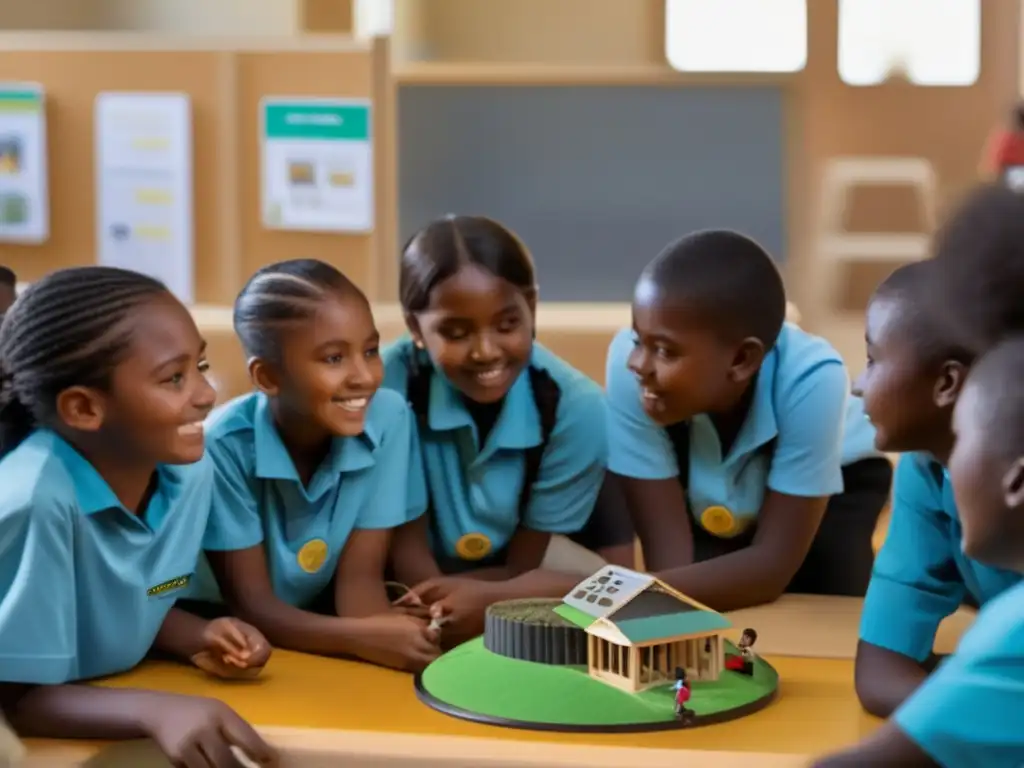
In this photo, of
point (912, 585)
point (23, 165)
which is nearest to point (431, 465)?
point (912, 585)

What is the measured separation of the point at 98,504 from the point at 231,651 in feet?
0.54

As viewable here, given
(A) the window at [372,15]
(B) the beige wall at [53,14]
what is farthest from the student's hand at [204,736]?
(B) the beige wall at [53,14]

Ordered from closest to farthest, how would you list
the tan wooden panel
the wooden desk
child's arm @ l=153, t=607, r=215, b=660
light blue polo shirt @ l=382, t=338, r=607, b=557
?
the wooden desk < child's arm @ l=153, t=607, r=215, b=660 < light blue polo shirt @ l=382, t=338, r=607, b=557 < the tan wooden panel

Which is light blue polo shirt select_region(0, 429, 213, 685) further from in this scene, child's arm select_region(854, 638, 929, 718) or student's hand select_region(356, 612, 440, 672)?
child's arm select_region(854, 638, 929, 718)

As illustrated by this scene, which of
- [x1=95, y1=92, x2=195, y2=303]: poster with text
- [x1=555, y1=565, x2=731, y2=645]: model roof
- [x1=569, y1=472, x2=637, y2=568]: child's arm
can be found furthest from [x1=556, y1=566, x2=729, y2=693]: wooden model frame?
[x1=95, y1=92, x2=195, y2=303]: poster with text

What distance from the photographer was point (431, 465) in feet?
4.65

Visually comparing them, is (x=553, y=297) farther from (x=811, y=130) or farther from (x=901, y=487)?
(x=901, y=487)

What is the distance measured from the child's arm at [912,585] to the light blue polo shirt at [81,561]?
555 mm

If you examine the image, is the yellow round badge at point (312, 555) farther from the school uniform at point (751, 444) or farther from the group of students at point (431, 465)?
the school uniform at point (751, 444)

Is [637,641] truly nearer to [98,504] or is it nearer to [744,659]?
[744,659]

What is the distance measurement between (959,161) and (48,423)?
2926 millimetres

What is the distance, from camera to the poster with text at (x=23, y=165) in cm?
228

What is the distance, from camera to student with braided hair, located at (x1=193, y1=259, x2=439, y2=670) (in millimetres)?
1247

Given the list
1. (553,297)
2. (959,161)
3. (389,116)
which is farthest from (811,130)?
(389,116)
